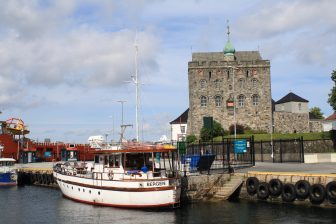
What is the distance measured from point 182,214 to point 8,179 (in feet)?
92.2

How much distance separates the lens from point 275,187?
29188mm

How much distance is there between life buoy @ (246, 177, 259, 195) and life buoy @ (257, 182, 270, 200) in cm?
37

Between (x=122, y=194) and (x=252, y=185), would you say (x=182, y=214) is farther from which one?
(x=252, y=185)

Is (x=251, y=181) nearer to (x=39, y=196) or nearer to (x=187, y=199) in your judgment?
(x=187, y=199)

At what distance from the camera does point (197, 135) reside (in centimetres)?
7512

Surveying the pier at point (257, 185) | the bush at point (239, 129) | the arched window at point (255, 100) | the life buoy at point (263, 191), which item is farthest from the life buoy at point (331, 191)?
the arched window at point (255, 100)

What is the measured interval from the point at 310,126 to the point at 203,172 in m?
54.2

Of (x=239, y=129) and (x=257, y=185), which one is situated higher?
(x=239, y=129)

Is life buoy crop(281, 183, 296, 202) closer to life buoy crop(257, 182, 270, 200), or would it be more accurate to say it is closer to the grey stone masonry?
life buoy crop(257, 182, 270, 200)

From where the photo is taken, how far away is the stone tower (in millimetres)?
75375

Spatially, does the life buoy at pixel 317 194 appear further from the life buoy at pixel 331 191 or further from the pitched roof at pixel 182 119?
the pitched roof at pixel 182 119

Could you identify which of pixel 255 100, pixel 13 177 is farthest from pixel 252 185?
pixel 255 100

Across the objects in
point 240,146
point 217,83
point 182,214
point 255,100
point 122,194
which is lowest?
point 182,214

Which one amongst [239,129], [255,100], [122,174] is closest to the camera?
[122,174]
